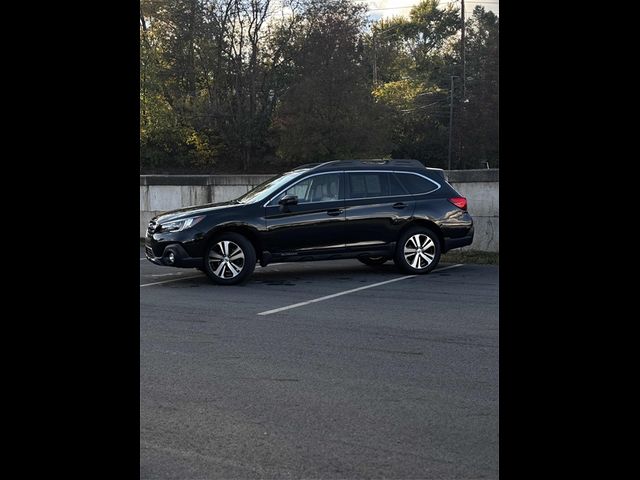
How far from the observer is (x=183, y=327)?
8.07 metres

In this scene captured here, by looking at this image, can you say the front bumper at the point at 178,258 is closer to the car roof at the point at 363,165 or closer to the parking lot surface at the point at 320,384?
the parking lot surface at the point at 320,384

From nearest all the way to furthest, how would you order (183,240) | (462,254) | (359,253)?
1. (183,240)
2. (359,253)
3. (462,254)

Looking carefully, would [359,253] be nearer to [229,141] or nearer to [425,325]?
[425,325]

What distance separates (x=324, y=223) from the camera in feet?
38.2

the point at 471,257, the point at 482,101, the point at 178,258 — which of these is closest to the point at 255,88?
the point at 482,101

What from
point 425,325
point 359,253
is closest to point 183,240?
point 359,253

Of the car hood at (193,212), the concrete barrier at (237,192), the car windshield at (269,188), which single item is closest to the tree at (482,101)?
the concrete barrier at (237,192)

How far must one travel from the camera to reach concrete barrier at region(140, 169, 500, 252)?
592 inches

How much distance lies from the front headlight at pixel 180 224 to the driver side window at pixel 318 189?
4.68ft

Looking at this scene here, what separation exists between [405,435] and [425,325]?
3726 mm

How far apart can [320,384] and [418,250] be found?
22.2ft

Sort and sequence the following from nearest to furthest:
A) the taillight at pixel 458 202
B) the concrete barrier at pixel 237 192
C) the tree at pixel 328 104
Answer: the taillight at pixel 458 202 → the concrete barrier at pixel 237 192 → the tree at pixel 328 104

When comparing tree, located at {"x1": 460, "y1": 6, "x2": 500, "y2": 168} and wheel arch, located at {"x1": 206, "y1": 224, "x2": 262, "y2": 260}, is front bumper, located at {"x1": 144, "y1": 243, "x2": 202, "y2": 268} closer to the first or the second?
wheel arch, located at {"x1": 206, "y1": 224, "x2": 262, "y2": 260}

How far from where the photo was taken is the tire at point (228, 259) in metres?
11.3
